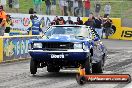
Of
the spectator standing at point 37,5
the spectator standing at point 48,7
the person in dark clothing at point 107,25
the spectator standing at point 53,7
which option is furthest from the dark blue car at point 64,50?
the person in dark clothing at point 107,25

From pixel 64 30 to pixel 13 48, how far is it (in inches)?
220

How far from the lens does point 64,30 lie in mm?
15008

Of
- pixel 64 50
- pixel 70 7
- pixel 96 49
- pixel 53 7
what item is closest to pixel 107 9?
pixel 70 7

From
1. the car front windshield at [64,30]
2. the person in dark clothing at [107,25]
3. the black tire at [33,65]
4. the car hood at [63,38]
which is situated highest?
the car front windshield at [64,30]

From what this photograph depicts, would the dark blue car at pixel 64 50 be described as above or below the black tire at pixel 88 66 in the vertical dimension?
above

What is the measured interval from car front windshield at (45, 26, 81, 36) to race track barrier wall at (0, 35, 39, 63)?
465cm

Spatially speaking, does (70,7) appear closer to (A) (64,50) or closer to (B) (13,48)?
(B) (13,48)

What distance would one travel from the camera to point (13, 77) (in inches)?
554

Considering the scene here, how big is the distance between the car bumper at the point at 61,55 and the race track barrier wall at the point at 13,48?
576cm

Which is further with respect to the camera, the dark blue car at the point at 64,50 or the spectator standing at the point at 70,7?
the spectator standing at the point at 70,7

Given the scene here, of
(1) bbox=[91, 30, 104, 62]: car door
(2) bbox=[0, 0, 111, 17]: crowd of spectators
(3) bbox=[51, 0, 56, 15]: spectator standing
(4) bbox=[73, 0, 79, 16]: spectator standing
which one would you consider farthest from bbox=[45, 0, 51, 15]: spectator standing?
(1) bbox=[91, 30, 104, 62]: car door

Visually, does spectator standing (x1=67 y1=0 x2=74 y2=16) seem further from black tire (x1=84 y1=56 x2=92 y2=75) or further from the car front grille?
black tire (x1=84 y1=56 x2=92 y2=75)

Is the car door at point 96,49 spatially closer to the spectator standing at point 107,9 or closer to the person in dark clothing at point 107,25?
the person in dark clothing at point 107,25

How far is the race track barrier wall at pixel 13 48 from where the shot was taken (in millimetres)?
19500
